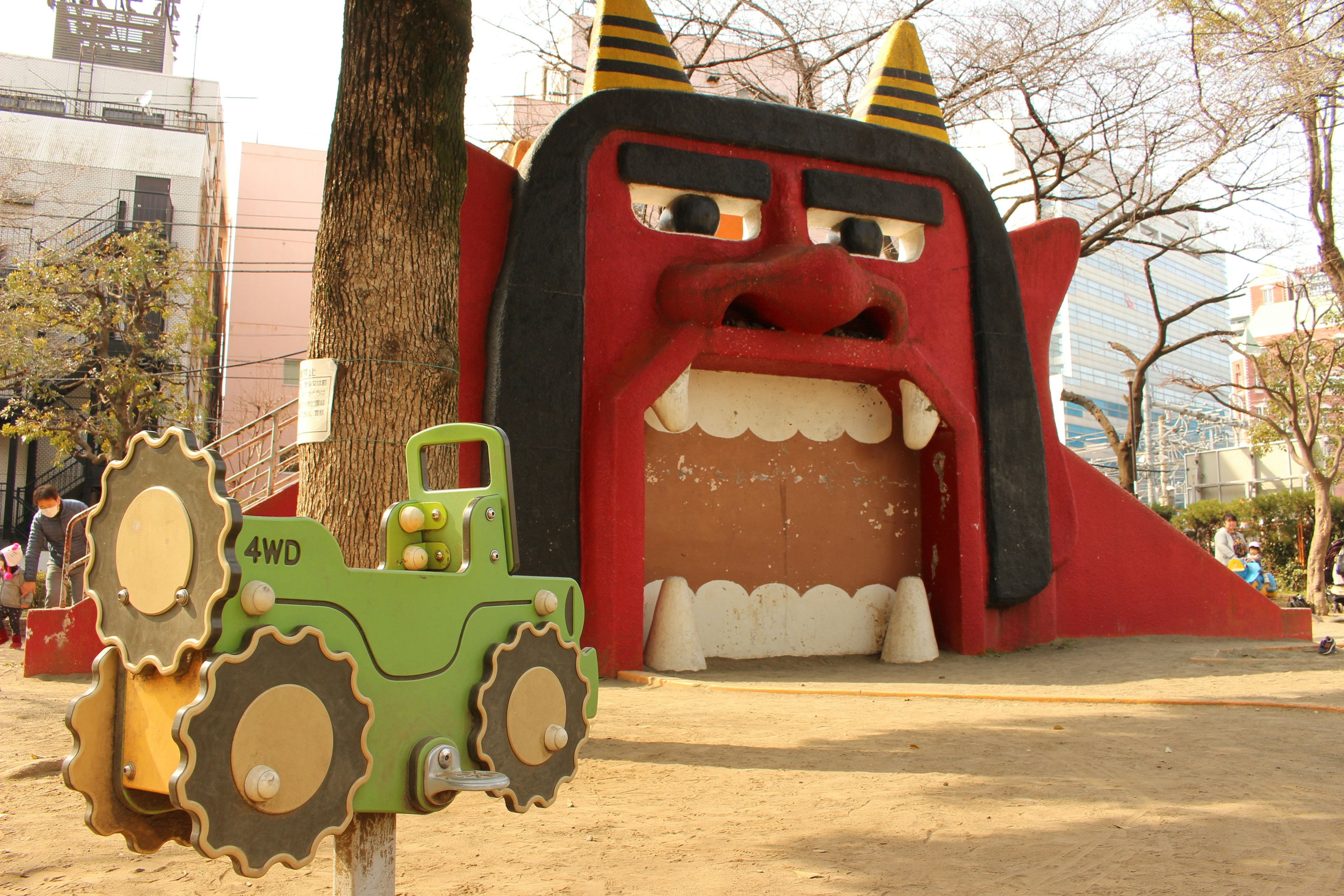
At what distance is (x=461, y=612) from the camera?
8.29 feet

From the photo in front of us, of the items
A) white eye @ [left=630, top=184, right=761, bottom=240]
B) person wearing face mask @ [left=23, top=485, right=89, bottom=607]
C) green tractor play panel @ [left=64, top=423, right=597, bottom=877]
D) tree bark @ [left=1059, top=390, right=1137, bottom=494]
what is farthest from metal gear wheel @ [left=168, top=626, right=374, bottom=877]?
tree bark @ [left=1059, top=390, right=1137, bottom=494]

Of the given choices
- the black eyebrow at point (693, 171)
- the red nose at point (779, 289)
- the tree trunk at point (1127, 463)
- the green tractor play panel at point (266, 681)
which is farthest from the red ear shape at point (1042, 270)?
the green tractor play panel at point (266, 681)

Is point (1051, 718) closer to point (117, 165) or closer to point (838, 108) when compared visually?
point (838, 108)

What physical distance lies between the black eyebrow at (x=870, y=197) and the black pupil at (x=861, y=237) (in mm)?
97

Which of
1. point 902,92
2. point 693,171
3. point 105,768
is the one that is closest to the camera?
point 105,768

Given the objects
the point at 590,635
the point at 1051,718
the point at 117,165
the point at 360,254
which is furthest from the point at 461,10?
the point at 117,165

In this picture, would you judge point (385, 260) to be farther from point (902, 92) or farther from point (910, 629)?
point (902, 92)

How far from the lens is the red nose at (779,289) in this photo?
7805mm

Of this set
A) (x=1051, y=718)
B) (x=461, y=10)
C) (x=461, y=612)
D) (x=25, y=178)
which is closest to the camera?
(x=461, y=612)

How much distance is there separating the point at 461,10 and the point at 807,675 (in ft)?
17.0

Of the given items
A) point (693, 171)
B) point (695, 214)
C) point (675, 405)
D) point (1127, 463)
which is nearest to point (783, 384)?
point (675, 405)

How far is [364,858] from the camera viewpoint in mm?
2410

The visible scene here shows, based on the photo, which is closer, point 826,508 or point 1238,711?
point 1238,711

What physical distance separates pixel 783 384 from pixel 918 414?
3.86 ft
